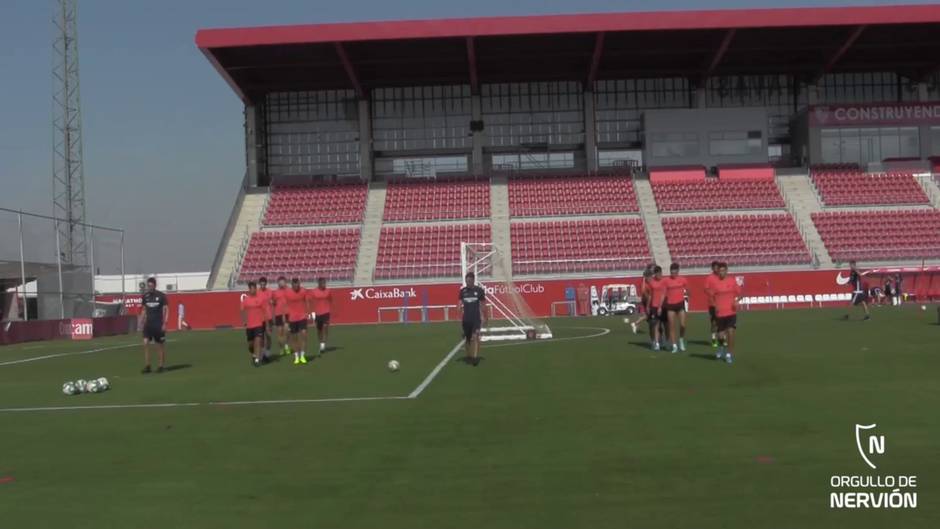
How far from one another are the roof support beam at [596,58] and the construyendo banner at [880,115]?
12559 millimetres

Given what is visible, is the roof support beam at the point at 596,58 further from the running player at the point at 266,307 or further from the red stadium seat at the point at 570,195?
the running player at the point at 266,307

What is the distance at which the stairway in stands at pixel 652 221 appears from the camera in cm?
5028

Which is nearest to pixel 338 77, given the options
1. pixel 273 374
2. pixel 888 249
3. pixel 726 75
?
pixel 726 75

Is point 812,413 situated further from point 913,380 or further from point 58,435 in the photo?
point 58,435

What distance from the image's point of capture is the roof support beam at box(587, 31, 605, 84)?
49725 mm

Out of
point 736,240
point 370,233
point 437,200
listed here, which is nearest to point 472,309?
point 736,240

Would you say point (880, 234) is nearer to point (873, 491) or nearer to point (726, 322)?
point (726, 322)

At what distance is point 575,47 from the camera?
172 ft

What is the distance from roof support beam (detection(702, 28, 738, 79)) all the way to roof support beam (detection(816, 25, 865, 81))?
19.5ft

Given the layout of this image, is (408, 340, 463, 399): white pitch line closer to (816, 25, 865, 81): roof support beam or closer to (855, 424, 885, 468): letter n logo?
(855, 424, 885, 468): letter n logo

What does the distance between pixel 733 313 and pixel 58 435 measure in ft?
38.1

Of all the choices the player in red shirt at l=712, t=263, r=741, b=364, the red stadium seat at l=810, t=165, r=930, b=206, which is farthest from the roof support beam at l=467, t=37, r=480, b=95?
the player in red shirt at l=712, t=263, r=741, b=364

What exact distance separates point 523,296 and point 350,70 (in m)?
16.3

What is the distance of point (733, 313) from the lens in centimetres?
1772
